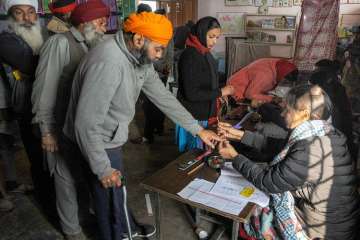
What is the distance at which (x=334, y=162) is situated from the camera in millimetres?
1437

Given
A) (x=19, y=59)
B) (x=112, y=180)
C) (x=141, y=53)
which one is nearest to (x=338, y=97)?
(x=141, y=53)

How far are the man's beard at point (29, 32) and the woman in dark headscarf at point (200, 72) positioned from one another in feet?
3.51

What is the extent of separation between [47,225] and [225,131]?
1.55 meters

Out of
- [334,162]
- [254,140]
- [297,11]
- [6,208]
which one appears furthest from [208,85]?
[297,11]

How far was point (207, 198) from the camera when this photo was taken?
1.46 meters

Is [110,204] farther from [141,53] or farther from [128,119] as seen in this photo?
[141,53]

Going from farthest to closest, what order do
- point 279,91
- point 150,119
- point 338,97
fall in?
1. point 150,119
2. point 279,91
3. point 338,97

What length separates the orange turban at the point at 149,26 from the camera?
137 centimetres

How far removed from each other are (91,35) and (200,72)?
789mm

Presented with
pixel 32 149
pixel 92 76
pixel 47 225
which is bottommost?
pixel 47 225

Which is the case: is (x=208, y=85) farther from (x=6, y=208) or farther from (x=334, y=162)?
(x=6, y=208)

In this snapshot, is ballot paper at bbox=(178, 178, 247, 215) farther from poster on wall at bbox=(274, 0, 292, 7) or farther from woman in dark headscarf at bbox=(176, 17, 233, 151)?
poster on wall at bbox=(274, 0, 292, 7)

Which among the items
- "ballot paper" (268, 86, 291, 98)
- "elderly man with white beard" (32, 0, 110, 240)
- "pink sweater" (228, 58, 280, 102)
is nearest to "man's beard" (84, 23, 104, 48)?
"elderly man with white beard" (32, 0, 110, 240)

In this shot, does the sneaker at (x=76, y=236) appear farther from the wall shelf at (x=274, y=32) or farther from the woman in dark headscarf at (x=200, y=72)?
the wall shelf at (x=274, y=32)
